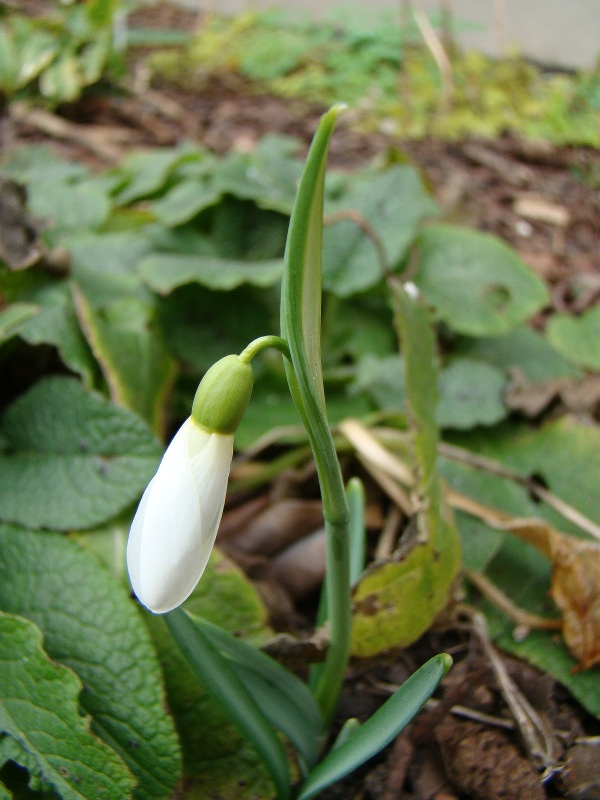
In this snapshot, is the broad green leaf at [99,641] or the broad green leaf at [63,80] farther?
the broad green leaf at [63,80]

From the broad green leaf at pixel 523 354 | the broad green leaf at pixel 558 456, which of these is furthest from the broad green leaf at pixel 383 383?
the broad green leaf at pixel 523 354

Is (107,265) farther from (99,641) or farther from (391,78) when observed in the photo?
(391,78)

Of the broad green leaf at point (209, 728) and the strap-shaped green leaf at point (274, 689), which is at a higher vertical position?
the strap-shaped green leaf at point (274, 689)

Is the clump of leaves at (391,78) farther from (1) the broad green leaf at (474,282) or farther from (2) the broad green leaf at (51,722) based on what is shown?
(2) the broad green leaf at (51,722)

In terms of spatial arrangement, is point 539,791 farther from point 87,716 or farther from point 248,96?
point 248,96

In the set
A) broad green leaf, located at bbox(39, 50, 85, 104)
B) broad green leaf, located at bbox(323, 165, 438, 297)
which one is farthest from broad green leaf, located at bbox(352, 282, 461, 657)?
broad green leaf, located at bbox(39, 50, 85, 104)

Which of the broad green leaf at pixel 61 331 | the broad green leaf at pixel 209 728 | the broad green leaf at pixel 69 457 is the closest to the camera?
the broad green leaf at pixel 209 728

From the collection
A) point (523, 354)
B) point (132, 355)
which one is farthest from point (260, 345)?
point (523, 354)
